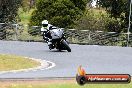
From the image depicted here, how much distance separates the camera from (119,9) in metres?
41.1

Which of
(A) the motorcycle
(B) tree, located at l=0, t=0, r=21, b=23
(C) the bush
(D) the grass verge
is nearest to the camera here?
(D) the grass verge

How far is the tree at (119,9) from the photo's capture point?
4012cm

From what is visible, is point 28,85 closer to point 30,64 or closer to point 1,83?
point 1,83

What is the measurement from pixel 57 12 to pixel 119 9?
5041 mm

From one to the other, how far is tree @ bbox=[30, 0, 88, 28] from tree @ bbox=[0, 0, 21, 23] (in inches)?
63.9

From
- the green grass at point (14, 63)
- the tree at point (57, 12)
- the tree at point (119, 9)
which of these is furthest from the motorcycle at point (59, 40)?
the tree at point (119, 9)

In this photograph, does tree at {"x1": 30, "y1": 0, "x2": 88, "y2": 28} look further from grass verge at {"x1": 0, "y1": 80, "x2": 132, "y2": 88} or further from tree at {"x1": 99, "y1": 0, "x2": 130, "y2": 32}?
grass verge at {"x1": 0, "y1": 80, "x2": 132, "y2": 88}

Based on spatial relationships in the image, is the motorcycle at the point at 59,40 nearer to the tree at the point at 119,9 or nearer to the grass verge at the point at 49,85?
the grass verge at the point at 49,85

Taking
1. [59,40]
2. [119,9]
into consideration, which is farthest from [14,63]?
[119,9]

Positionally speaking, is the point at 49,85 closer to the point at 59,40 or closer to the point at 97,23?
the point at 59,40

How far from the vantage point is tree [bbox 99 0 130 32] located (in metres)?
40.1

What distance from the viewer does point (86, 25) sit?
41.6 m

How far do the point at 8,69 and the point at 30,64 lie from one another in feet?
5.83

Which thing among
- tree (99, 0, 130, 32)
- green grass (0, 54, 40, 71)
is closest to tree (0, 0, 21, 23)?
tree (99, 0, 130, 32)
